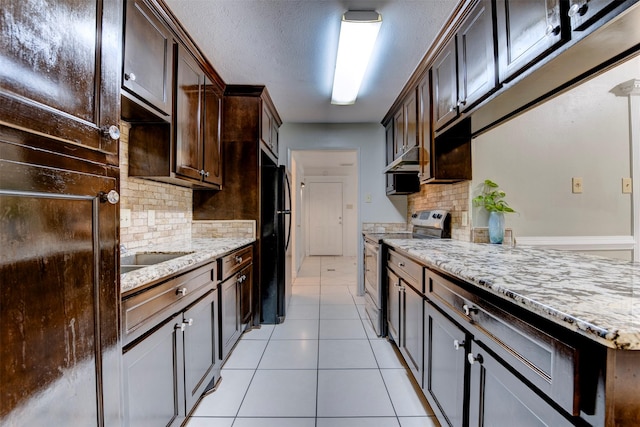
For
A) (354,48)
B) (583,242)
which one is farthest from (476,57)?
(583,242)

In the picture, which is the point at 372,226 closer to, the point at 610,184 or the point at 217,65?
the point at 610,184

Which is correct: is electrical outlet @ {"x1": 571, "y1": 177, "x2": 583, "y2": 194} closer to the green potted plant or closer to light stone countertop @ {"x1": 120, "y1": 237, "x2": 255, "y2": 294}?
the green potted plant

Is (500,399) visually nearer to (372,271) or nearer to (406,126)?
(372,271)

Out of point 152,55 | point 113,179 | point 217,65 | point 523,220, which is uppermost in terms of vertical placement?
point 217,65

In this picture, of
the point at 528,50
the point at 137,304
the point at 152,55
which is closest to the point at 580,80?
the point at 528,50

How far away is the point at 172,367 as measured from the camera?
4.11 feet

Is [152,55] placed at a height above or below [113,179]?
above

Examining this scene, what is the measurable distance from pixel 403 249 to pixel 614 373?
1.29m

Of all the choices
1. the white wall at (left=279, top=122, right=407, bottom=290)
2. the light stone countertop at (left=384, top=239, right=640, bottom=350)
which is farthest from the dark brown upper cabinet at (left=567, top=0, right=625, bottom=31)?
the white wall at (left=279, top=122, right=407, bottom=290)

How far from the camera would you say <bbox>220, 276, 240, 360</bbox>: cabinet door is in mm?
1872

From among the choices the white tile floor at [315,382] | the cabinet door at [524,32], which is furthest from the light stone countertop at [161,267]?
the cabinet door at [524,32]

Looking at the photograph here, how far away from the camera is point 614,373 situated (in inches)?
21.7

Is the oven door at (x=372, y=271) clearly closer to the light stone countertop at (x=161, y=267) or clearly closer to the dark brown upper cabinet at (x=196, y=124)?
the light stone countertop at (x=161, y=267)

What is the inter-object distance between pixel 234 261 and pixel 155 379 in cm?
102
